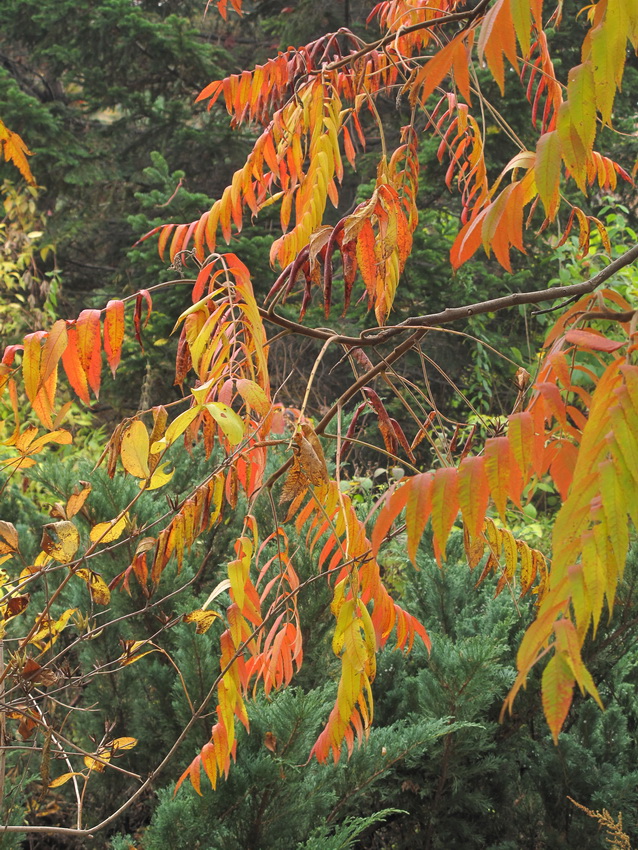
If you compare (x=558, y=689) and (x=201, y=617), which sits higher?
(x=558, y=689)

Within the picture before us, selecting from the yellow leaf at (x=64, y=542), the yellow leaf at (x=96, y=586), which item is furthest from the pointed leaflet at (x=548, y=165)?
the yellow leaf at (x=96, y=586)

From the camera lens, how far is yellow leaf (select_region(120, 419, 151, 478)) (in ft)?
3.44

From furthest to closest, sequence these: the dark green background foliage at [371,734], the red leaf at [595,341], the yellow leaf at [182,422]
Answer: the dark green background foliage at [371,734] < the yellow leaf at [182,422] < the red leaf at [595,341]

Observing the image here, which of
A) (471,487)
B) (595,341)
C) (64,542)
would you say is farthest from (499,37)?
(64,542)

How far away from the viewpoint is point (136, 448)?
1.05m

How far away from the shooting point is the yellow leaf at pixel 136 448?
1.05m

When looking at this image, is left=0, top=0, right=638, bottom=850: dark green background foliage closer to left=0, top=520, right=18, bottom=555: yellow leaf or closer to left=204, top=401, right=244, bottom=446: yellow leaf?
left=0, top=520, right=18, bottom=555: yellow leaf

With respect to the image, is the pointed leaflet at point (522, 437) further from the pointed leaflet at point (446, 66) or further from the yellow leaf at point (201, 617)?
the yellow leaf at point (201, 617)

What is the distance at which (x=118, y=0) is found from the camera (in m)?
5.96

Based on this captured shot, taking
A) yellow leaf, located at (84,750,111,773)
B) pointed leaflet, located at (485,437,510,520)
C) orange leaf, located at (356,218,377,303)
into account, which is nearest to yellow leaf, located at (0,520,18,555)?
yellow leaf, located at (84,750,111,773)

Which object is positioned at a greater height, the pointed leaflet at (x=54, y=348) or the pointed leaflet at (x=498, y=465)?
the pointed leaflet at (x=54, y=348)

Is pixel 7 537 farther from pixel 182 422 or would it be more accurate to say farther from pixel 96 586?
pixel 182 422

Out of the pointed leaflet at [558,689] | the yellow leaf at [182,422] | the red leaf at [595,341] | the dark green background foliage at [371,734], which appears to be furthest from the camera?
the dark green background foliage at [371,734]

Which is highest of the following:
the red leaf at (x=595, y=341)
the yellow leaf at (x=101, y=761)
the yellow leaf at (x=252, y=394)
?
the red leaf at (x=595, y=341)
